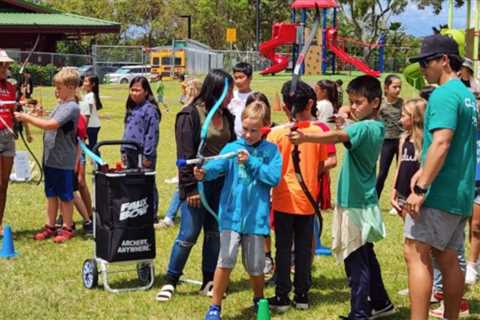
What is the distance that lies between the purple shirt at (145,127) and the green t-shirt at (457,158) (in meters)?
3.86

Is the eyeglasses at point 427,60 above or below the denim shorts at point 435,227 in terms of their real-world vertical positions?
above

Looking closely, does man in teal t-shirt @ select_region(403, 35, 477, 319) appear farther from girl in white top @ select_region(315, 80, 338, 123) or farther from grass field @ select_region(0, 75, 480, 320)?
girl in white top @ select_region(315, 80, 338, 123)

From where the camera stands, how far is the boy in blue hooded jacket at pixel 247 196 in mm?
5180

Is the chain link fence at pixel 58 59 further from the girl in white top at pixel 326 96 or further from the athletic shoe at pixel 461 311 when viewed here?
the athletic shoe at pixel 461 311

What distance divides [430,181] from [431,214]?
27 cm

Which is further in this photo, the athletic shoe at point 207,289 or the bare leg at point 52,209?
the bare leg at point 52,209

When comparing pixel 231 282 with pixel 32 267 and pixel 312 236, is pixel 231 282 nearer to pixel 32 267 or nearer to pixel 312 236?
pixel 312 236

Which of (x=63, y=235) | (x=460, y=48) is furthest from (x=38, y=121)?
(x=460, y=48)

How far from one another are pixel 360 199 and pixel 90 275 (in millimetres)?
2408

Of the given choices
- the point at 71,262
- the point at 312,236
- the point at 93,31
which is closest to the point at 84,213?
the point at 71,262

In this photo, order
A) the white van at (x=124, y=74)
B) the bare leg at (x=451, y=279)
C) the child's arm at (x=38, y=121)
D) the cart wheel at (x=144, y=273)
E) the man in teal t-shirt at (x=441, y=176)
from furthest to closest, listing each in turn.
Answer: the white van at (x=124, y=74) < the child's arm at (x=38, y=121) < the cart wheel at (x=144, y=273) < the bare leg at (x=451, y=279) < the man in teal t-shirt at (x=441, y=176)

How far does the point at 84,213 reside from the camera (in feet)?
27.4

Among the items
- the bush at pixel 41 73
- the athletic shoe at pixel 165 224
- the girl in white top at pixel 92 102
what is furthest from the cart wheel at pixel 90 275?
the bush at pixel 41 73

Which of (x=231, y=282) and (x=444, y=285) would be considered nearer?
(x=444, y=285)
